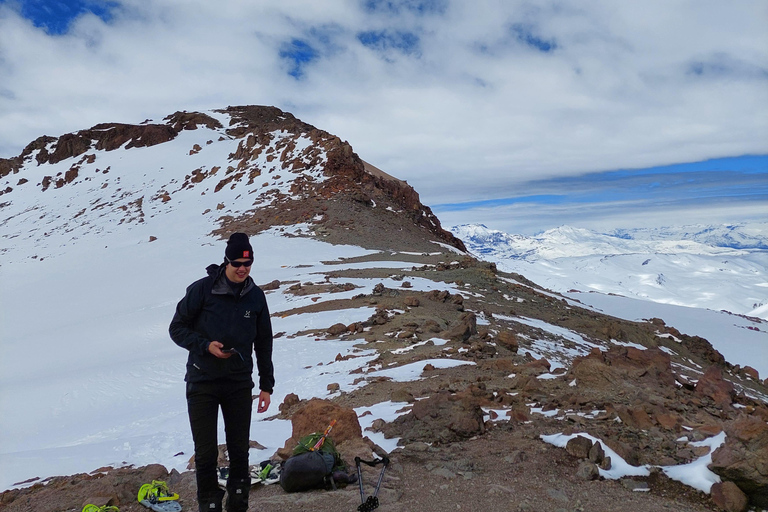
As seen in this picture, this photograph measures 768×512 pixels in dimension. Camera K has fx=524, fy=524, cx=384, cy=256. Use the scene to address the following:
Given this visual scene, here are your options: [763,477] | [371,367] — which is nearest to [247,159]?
[371,367]

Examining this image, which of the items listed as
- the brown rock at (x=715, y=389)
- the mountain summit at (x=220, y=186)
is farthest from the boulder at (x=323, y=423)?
the mountain summit at (x=220, y=186)

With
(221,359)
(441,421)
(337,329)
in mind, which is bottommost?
(337,329)

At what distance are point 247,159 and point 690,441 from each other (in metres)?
51.0

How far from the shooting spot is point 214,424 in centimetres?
450

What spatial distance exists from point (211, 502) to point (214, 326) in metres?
1.50

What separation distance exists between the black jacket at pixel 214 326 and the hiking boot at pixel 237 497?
93 centimetres

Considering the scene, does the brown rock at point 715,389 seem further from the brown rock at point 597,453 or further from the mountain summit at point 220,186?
the mountain summit at point 220,186

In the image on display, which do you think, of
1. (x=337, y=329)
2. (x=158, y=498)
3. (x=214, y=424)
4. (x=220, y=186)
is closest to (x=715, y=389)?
(x=214, y=424)

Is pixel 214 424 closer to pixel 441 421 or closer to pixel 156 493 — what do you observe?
pixel 156 493

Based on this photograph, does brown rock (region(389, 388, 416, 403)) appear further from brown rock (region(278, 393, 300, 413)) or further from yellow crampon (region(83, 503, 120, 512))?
yellow crampon (region(83, 503, 120, 512))

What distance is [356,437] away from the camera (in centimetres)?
647

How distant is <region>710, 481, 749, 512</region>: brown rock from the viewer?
454cm

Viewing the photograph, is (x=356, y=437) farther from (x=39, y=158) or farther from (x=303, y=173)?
(x=39, y=158)

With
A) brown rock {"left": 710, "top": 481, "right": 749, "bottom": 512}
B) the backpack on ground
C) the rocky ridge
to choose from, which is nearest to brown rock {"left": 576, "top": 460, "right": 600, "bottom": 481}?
the rocky ridge
